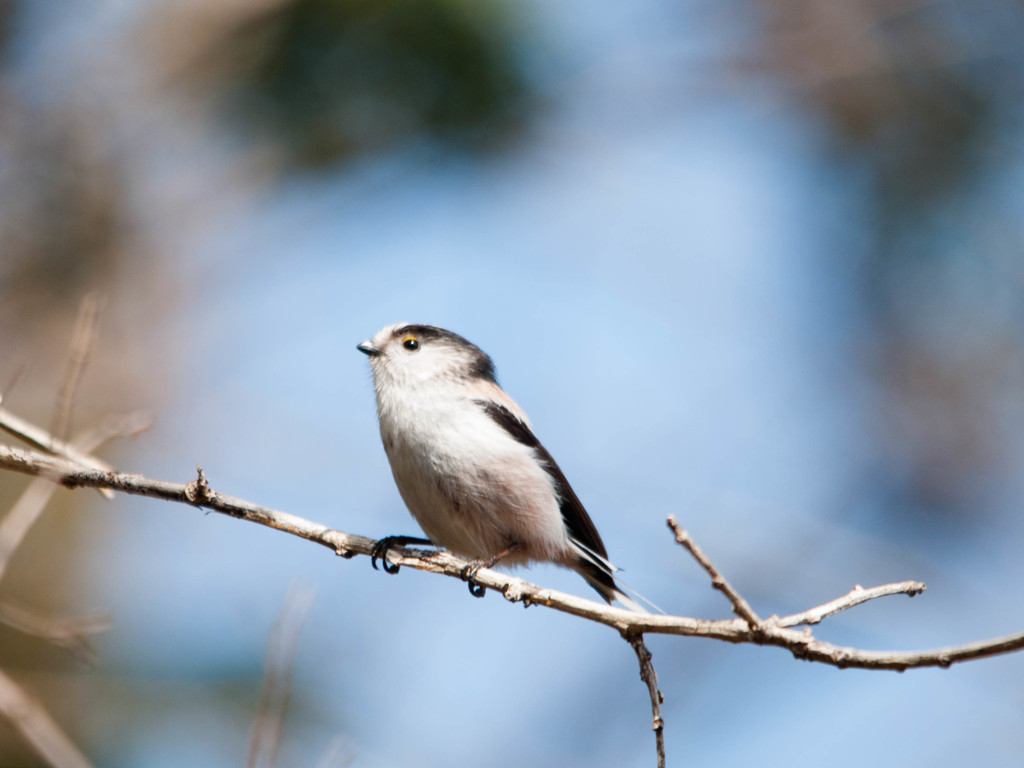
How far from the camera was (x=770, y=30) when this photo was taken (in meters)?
9.77

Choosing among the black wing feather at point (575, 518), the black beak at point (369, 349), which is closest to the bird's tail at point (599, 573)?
the black wing feather at point (575, 518)

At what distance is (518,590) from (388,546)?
0.62 m

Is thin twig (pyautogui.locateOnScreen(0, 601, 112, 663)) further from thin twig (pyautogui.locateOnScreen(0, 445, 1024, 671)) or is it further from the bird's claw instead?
the bird's claw

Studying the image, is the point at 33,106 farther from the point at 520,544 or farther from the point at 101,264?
the point at 520,544

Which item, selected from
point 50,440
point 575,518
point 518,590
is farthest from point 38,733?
point 575,518

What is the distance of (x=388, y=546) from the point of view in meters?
A: 3.02

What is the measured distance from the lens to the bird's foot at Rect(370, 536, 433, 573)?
2924 mm

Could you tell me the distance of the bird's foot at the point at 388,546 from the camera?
9.59ft

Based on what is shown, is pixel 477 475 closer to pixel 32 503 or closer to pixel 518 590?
pixel 518 590

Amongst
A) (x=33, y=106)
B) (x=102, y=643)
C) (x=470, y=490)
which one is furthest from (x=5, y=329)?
(x=470, y=490)

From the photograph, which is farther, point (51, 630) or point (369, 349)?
point (369, 349)

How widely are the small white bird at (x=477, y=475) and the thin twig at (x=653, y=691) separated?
89cm

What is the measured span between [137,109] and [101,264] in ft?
5.41

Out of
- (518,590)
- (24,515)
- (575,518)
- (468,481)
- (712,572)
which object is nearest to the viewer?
(712,572)
